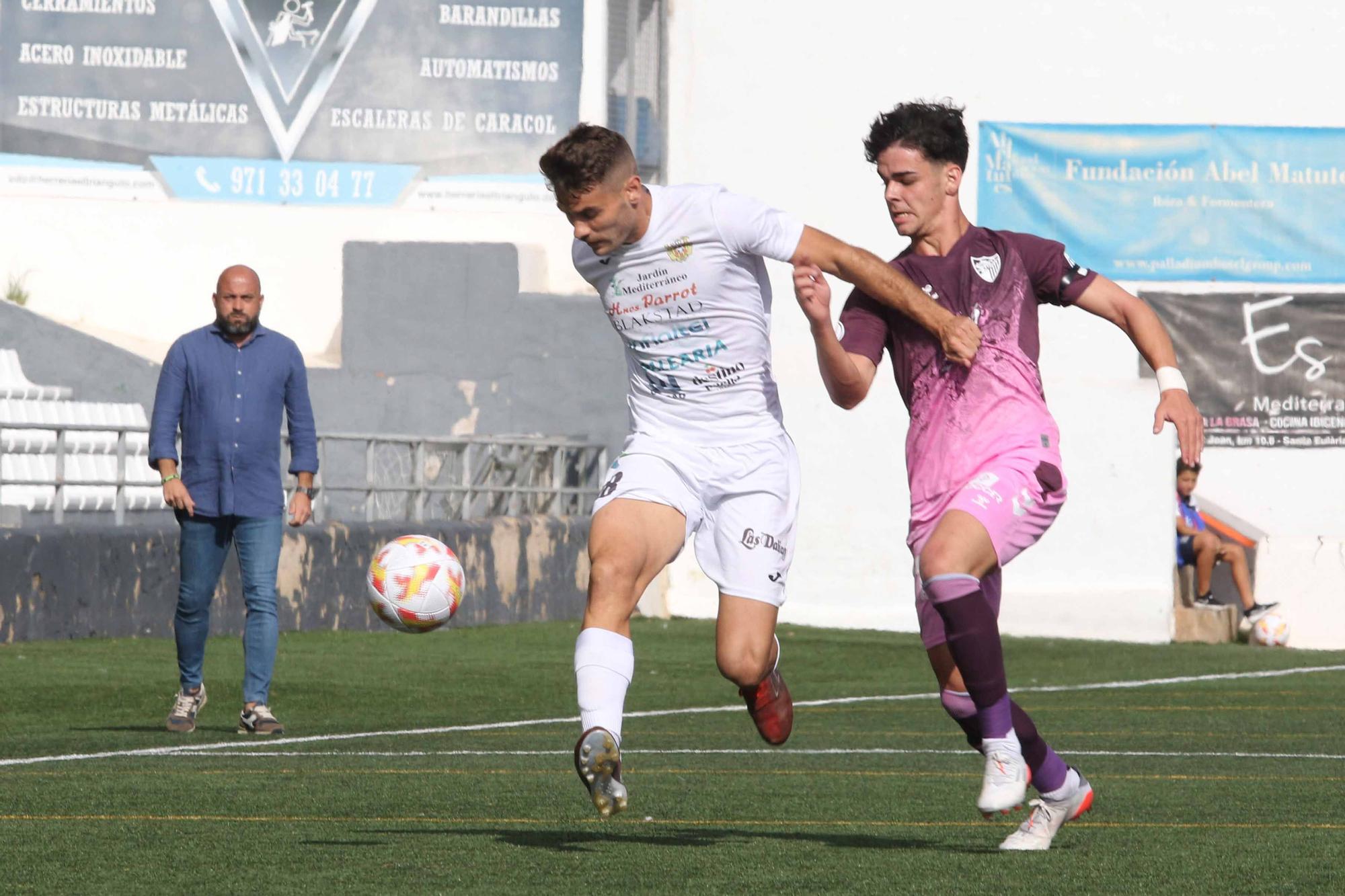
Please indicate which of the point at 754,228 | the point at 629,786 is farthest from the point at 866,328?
the point at 629,786

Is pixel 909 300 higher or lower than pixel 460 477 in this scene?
higher

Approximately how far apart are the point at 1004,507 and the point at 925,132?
1.15 m

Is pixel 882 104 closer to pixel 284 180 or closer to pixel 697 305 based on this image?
pixel 284 180

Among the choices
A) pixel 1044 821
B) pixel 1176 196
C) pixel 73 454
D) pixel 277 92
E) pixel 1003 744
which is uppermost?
pixel 277 92

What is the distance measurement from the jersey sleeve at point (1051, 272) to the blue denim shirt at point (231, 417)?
494cm

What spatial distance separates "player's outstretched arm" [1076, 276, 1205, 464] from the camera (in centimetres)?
670

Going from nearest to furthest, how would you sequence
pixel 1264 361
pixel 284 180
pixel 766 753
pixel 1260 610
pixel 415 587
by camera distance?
pixel 415 587 < pixel 766 753 < pixel 1260 610 < pixel 1264 361 < pixel 284 180

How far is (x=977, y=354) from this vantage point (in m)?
6.89

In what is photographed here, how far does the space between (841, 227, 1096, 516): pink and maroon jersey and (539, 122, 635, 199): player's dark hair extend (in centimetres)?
80

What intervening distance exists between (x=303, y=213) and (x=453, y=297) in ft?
10.2

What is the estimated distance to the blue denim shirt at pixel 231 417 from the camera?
1123cm

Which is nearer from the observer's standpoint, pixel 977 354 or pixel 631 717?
pixel 977 354

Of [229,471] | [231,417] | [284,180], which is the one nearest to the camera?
[229,471]

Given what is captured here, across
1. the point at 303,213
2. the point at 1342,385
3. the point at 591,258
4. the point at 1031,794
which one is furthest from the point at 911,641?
the point at 591,258
